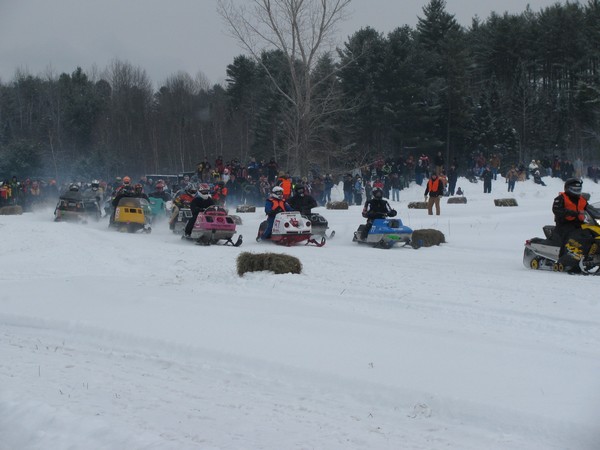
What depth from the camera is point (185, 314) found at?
9.41 m

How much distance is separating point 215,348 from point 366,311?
2654mm

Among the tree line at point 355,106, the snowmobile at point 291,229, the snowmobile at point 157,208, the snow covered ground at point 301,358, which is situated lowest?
the snow covered ground at point 301,358

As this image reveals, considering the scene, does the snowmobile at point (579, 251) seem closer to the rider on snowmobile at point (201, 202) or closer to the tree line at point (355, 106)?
the rider on snowmobile at point (201, 202)

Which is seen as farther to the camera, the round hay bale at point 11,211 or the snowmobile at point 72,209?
the round hay bale at point 11,211

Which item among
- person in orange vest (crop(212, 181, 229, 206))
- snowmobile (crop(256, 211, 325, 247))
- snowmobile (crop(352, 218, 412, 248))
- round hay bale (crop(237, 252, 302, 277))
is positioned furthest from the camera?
person in orange vest (crop(212, 181, 229, 206))

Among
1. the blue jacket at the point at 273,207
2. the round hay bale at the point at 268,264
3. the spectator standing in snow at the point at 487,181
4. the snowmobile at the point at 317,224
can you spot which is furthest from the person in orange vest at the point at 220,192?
the round hay bale at the point at 268,264

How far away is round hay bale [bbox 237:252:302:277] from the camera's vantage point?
1252 centimetres

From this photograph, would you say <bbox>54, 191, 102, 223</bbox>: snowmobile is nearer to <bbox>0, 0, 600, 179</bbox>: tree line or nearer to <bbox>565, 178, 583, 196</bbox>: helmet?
<bbox>0, 0, 600, 179</bbox>: tree line

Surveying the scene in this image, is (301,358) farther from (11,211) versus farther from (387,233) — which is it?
(11,211)

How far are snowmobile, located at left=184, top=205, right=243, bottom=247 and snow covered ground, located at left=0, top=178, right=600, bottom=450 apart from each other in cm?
488

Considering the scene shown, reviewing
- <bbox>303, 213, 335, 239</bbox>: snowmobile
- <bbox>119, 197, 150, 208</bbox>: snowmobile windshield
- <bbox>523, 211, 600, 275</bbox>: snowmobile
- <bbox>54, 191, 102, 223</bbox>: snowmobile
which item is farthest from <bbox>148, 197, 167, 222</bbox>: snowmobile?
<bbox>523, 211, 600, 275</bbox>: snowmobile

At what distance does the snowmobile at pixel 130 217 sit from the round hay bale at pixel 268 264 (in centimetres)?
1055

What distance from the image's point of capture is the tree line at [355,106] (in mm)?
48031

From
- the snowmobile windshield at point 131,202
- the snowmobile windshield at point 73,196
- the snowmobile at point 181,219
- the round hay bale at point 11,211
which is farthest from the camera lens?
the round hay bale at point 11,211
